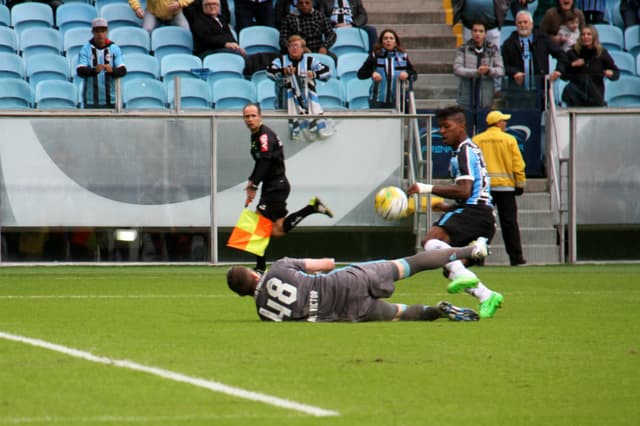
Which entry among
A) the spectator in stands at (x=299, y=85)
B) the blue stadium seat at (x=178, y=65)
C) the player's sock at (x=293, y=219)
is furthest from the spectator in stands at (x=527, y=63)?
the blue stadium seat at (x=178, y=65)

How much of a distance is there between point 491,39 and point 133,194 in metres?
7.03

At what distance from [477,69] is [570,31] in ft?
9.17

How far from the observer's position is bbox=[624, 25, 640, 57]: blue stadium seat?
899 inches

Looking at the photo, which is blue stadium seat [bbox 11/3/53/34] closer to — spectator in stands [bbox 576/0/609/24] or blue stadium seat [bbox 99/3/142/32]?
blue stadium seat [bbox 99/3/142/32]

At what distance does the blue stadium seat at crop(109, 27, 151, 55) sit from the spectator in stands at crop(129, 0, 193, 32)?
0.40m

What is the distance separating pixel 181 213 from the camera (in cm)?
1805

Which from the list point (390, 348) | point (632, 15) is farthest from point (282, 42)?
point (390, 348)

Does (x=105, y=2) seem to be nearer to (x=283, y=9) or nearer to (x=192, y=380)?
(x=283, y=9)

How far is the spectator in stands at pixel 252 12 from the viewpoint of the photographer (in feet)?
72.6

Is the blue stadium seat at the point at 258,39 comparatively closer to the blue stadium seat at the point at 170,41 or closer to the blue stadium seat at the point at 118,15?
the blue stadium seat at the point at 170,41

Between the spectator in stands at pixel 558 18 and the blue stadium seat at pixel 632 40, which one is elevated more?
the spectator in stands at pixel 558 18

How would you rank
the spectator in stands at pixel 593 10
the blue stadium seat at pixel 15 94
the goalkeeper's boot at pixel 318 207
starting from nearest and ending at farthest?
the goalkeeper's boot at pixel 318 207 < the blue stadium seat at pixel 15 94 < the spectator in stands at pixel 593 10

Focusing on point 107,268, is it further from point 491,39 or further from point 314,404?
point 314,404

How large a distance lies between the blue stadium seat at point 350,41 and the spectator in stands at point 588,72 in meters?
3.79
